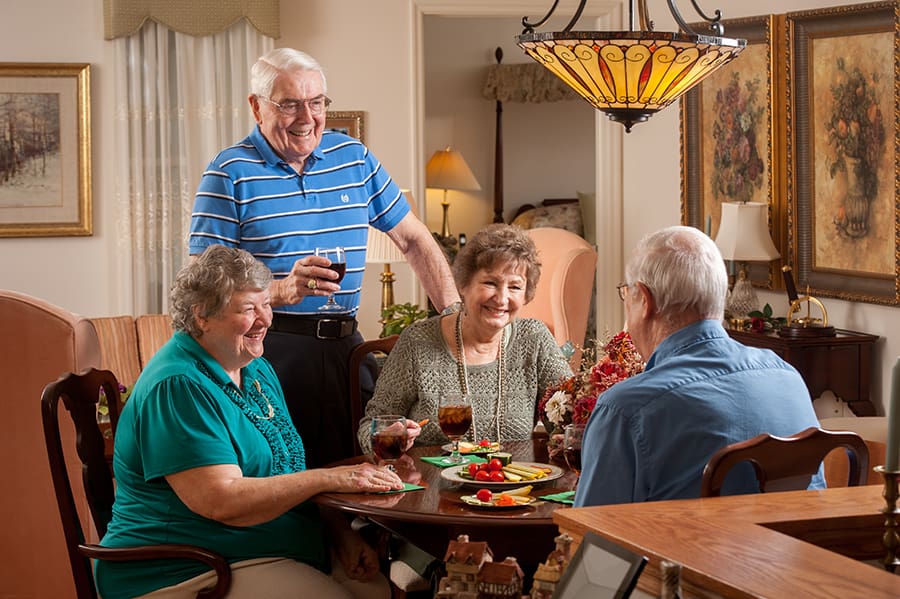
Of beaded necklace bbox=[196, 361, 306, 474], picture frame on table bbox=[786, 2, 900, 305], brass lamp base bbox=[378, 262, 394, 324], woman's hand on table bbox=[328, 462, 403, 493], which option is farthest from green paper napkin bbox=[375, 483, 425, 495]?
brass lamp base bbox=[378, 262, 394, 324]

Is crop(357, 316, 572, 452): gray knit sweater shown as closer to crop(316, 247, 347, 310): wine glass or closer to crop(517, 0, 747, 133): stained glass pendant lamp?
crop(316, 247, 347, 310): wine glass

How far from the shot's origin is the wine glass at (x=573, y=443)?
2658mm

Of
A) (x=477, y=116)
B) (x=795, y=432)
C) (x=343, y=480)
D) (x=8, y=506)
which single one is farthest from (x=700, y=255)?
(x=477, y=116)

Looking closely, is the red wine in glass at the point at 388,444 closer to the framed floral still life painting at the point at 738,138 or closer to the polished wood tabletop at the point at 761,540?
the polished wood tabletop at the point at 761,540

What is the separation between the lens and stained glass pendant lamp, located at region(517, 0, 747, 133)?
2.80 m

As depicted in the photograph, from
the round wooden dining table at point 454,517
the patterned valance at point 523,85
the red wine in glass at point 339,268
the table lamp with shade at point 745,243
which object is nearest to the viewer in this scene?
the round wooden dining table at point 454,517

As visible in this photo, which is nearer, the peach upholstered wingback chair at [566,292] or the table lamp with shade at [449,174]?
the peach upholstered wingback chair at [566,292]

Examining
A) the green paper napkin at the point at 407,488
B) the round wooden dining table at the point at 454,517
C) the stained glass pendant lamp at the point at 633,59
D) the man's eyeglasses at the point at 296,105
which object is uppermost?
the stained glass pendant lamp at the point at 633,59

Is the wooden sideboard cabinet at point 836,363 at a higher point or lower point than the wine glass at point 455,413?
lower

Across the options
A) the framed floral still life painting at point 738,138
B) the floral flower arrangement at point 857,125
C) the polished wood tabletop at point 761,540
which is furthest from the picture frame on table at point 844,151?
the polished wood tabletop at point 761,540

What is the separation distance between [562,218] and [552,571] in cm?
726

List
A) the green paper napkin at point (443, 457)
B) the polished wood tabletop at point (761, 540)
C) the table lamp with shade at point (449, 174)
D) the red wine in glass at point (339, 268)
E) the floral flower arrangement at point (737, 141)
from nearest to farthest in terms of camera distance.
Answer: the polished wood tabletop at point (761, 540)
the green paper napkin at point (443, 457)
the red wine in glass at point (339, 268)
the floral flower arrangement at point (737, 141)
the table lamp with shade at point (449, 174)

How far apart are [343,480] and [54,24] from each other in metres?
4.70

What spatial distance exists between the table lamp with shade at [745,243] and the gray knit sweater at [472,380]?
244 cm
